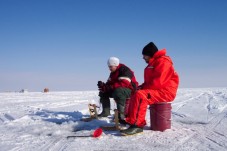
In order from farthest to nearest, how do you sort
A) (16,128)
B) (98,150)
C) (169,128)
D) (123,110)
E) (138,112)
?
(123,110)
(16,128)
(169,128)
(138,112)
(98,150)

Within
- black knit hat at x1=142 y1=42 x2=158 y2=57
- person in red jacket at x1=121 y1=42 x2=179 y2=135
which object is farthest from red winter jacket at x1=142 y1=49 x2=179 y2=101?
black knit hat at x1=142 y1=42 x2=158 y2=57

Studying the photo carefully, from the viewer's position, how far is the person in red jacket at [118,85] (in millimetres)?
5289

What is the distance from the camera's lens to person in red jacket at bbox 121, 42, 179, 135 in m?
4.17

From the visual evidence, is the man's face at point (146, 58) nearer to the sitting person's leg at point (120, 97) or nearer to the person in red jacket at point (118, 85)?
the person in red jacket at point (118, 85)

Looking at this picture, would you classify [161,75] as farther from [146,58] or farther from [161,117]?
[161,117]

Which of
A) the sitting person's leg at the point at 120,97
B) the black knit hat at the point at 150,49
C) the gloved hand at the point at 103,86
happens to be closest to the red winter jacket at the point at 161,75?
the black knit hat at the point at 150,49

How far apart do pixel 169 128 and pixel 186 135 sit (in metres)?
0.48

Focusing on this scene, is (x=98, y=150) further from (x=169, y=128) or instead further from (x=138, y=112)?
(x=169, y=128)

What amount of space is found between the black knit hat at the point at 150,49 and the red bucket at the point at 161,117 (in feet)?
2.79

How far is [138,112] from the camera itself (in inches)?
164

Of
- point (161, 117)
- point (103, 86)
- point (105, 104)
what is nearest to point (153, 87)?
point (161, 117)

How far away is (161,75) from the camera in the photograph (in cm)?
430

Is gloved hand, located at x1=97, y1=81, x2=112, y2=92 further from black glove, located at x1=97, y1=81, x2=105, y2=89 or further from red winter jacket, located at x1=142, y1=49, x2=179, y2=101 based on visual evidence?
red winter jacket, located at x1=142, y1=49, x2=179, y2=101

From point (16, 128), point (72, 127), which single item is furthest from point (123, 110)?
point (16, 128)
